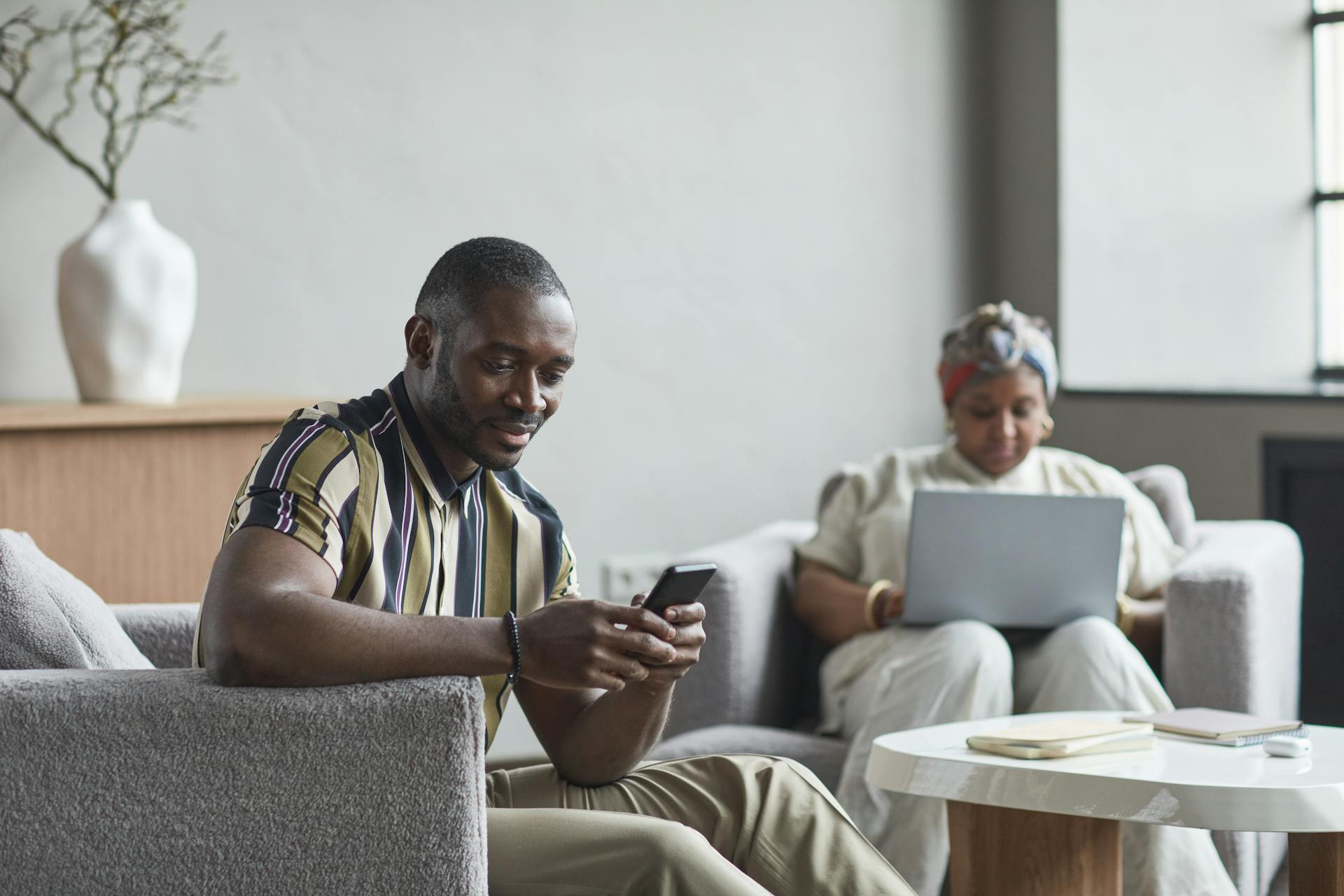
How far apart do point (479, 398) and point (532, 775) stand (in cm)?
47

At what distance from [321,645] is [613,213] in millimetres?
2458

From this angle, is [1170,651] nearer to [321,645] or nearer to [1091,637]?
[1091,637]

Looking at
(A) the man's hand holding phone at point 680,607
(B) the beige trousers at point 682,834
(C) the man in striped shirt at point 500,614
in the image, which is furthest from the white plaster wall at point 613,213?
(A) the man's hand holding phone at point 680,607

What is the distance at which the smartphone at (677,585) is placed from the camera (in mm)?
1493

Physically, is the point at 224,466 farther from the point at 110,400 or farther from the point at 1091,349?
the point at 1091,349

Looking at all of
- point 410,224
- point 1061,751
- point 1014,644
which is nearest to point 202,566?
point 410,224

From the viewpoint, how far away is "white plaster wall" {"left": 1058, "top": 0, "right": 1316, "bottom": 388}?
157 inches

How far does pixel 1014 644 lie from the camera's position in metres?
2.66

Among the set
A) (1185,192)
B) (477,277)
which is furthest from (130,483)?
(1185,192)

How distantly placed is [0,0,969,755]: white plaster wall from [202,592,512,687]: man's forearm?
1.82m

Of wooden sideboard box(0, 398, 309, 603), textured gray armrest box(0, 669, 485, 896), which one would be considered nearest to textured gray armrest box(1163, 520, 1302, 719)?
textured gray armrest box(0, 669, 485, 896)

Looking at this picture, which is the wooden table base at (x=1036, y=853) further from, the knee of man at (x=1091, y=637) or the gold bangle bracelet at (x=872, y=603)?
the gold bangle bracelet at (x=872, y=603)

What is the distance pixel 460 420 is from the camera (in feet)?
5.28

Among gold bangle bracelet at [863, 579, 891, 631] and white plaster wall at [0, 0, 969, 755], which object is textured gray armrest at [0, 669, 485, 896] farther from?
white plaster wall at [0, 0, 969, 755]
